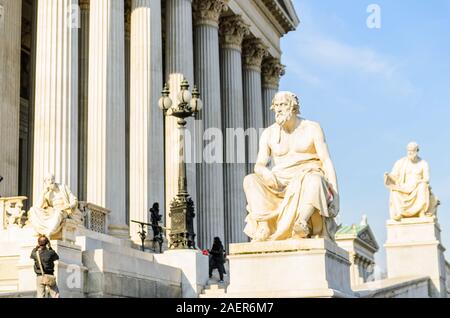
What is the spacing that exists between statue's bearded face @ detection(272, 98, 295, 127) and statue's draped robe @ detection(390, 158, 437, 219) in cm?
891

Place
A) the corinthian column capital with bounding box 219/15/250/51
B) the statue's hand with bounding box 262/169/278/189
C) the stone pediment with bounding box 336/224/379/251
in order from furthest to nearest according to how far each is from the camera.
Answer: the stone pediment with bounding box 336/224/379/251, the corinthian column capital with bounding box 219/15/250/51, the statue's hand with bounding box 262/169/278/189

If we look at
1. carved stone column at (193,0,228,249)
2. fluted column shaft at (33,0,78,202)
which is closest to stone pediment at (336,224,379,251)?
carved stone column at (193,0,228,249)

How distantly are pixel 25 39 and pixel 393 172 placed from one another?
2695 centimetres

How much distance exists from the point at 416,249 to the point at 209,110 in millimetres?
23106

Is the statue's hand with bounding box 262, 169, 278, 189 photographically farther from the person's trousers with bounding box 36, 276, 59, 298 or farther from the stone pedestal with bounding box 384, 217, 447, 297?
the stone pedestal with bounding box 384, 217, 447, 297

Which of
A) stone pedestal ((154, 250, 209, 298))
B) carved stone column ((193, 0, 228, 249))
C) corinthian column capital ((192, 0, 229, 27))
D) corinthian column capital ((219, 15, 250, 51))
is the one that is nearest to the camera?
stone pedestal ((154, 250, 209, 298))

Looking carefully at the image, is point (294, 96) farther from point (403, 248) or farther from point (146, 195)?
point (146, 195)

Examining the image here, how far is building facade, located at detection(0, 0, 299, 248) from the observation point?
28859mm

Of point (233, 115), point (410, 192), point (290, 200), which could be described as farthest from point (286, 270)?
point (233, 115)

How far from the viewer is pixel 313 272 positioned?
12.2m

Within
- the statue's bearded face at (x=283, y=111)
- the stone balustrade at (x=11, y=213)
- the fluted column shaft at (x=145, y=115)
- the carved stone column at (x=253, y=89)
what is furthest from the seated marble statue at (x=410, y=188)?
the carved stone column at (x=253, y=89)

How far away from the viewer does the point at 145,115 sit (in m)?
34.5

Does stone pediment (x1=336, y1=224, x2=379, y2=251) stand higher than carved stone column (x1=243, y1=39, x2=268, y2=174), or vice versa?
carved stone column (x1=243, y1=39, x2=268, y2=174)
